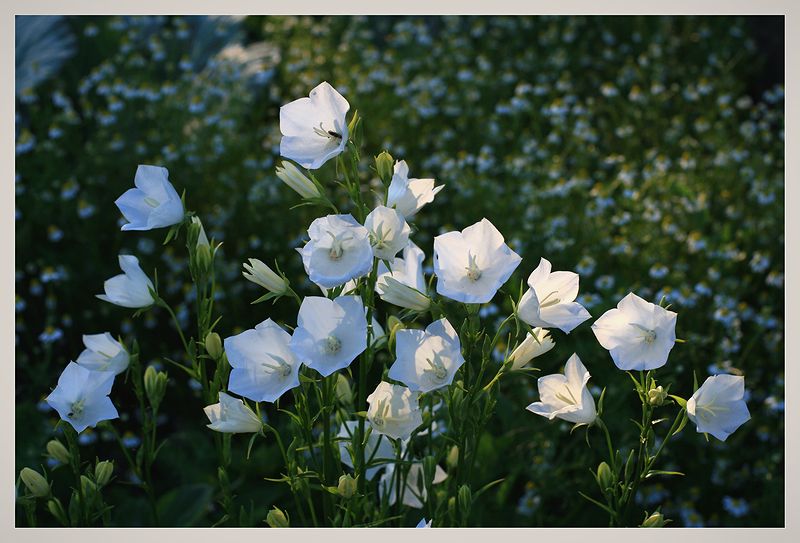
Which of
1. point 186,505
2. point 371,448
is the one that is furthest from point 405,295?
point 186,505

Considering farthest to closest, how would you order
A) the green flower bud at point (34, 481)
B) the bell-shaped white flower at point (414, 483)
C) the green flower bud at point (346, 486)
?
the bell-shaped white flower at point (414, 483), the green flower bud at point (34, 481), the green flower bud at point (346, 486)

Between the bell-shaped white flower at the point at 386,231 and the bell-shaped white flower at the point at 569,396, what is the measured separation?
0.24 m

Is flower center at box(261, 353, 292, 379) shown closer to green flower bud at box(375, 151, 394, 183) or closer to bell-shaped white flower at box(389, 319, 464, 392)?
bell-shaped white flower at box(389, 319, 464, 392)

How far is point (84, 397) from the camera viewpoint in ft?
3.73

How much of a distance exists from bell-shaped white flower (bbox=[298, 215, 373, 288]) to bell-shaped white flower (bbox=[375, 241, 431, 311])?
0.26ft

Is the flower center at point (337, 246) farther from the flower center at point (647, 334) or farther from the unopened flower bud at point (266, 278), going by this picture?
the flower center at point (647, 334)

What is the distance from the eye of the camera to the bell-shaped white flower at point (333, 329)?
98 cm

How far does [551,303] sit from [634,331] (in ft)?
0.37

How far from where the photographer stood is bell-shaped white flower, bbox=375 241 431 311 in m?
1.02

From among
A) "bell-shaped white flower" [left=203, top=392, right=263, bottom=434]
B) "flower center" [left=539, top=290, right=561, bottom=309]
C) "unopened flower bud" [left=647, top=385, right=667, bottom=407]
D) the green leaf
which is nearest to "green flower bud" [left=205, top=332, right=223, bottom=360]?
"bell-shaped white flower" [left=203, top=392, right=263, bottom=434]

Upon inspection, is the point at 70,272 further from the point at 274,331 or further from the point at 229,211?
the point at 274,331

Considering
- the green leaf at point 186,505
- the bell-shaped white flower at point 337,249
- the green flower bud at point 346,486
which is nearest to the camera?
the bell-shaped white flower at point 337,249

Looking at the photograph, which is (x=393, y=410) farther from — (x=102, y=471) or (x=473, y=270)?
(x=102, y=471)

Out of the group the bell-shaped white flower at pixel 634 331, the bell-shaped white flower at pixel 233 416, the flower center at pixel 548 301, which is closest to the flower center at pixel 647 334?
the bell-shaped white flower at pixel 634 331
